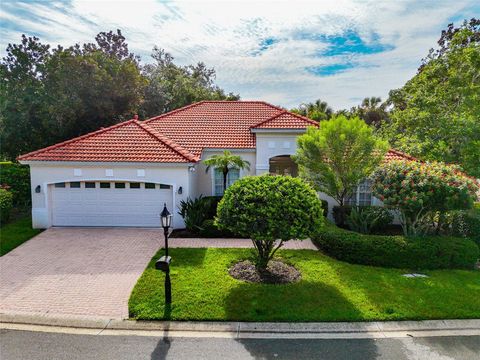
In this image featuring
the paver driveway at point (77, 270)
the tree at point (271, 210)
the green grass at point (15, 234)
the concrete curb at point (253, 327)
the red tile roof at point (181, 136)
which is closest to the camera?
the concrete curb at point (253, 327)

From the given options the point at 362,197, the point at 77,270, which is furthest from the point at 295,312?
the point at 362,197

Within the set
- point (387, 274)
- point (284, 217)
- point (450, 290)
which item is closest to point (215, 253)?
point (284, 217)

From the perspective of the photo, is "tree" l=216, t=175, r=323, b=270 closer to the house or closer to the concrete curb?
the concrete curb

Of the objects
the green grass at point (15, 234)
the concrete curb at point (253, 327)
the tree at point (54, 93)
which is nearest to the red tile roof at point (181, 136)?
the green grass at point (15, 234)

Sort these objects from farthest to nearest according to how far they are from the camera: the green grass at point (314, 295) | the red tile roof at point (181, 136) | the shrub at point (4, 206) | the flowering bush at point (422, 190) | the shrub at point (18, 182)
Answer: the shrub at point (18, 182) < the shrub at point (4, 206) < the red tile roof at point (181, 136) < the flowering bush at point (422, 190) < the green grass at point (314, 295)

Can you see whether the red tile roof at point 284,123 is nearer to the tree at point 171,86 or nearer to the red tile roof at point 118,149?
the red tile roof at point 118,149

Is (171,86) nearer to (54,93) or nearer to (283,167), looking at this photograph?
(54,93)
